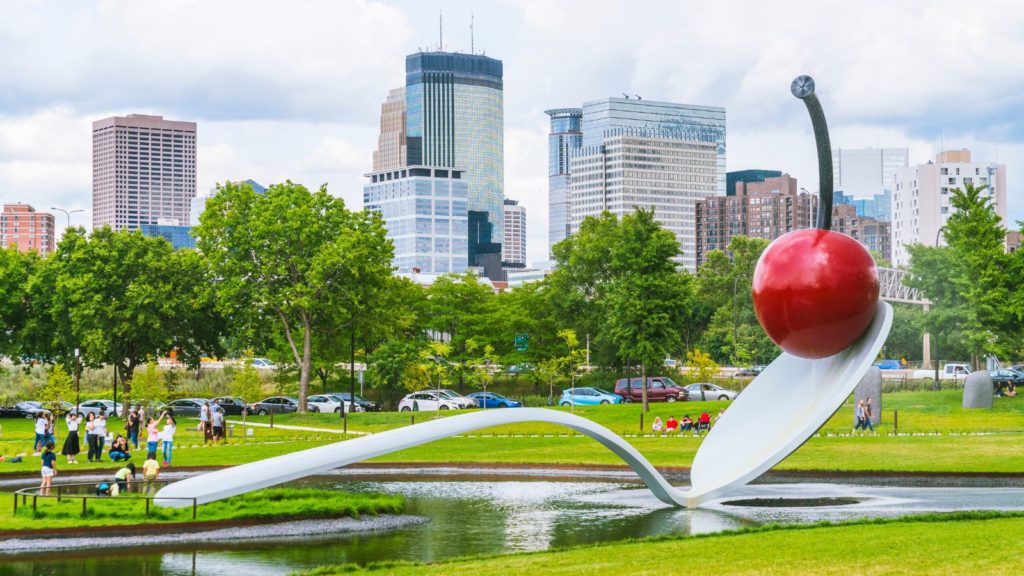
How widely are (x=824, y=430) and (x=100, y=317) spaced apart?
3334 centimetres

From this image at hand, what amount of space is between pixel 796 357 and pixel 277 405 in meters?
41.9

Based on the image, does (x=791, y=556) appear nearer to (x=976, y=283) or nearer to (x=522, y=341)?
(x=976, y=283)

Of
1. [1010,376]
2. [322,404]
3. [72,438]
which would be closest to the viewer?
[72,438]

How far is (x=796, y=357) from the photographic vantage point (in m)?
24.8

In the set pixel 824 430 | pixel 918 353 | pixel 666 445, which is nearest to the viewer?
pixel 666 445

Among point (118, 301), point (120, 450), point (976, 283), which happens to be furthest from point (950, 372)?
point (120, 450)

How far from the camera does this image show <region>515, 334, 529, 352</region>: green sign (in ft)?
228

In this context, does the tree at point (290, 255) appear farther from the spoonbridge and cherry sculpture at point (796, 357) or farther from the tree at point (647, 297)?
the spoonbridge and cherry sculpture at point (796, 357)

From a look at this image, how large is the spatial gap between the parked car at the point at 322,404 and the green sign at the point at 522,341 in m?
12.5

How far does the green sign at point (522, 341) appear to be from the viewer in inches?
2736

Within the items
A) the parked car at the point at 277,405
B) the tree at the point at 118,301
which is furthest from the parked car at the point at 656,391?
the tree at the point at 118,301

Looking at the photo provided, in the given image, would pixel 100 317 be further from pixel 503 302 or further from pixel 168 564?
pixel 168 564

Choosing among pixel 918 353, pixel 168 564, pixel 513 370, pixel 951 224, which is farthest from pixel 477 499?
pixel 918 353

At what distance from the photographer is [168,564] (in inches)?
756
